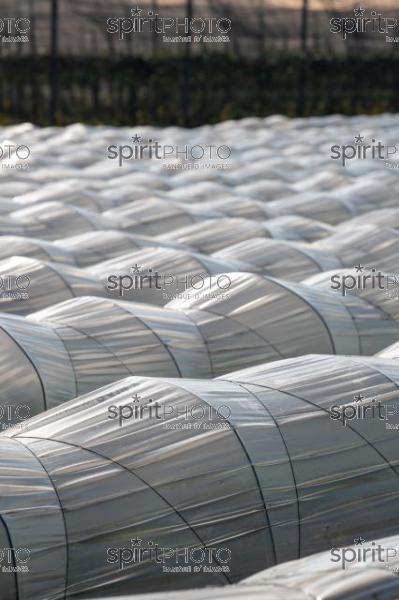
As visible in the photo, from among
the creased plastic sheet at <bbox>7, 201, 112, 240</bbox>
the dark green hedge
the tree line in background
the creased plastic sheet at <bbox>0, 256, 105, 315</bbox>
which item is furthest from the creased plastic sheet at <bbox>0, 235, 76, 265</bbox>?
the dark green hedge

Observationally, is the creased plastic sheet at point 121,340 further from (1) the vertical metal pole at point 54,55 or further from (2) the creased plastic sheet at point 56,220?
(1) the vertical metal pole at point 54,55

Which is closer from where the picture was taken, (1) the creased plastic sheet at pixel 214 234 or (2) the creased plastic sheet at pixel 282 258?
(2) the creased plastic sheet at pixel 282 258

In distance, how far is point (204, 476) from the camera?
1748 cm

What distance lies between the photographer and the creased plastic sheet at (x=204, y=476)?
16.4m

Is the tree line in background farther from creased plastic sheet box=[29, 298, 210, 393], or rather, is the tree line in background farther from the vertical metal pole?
creased plastic sheet box=[29, 298, 210, 393]

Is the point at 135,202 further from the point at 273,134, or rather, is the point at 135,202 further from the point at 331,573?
the point at 273,134

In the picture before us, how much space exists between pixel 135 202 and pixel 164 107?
201 ft

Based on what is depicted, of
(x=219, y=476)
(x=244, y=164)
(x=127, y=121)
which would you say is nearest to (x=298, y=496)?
(x=219, y=476)

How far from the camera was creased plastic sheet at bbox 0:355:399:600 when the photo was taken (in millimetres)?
16359

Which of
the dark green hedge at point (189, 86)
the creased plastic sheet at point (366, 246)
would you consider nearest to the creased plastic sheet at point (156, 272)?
the creased plastic sheet at point (366, 246)

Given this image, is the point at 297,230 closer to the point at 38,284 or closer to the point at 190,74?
the point at 38,284

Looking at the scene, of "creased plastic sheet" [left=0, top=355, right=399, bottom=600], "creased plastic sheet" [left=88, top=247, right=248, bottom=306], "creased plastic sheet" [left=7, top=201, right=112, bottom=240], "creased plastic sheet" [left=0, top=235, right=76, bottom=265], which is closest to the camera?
"creased plastic sheet" [left=0, top=355, right=399, bottom=600]

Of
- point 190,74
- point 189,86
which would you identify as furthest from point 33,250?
point 190,74

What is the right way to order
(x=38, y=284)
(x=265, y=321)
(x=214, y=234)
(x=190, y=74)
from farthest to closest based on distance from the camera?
(x=190, y=74) → (x=214, y=234) → (x=38, y=284) → (x=265, y=321)
